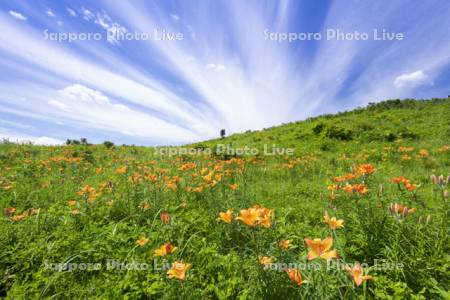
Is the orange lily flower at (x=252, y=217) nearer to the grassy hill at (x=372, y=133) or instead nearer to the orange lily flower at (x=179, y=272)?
the orange lily flower at (x=179, y=272)

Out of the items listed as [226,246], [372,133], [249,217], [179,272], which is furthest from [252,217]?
[372,133]

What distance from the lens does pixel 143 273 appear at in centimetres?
248

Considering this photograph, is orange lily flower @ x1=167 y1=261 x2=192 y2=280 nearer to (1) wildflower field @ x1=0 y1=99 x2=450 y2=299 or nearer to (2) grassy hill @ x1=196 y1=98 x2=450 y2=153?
(1) wildflower field @ x1=0 y1=99 x2=450 y2=299

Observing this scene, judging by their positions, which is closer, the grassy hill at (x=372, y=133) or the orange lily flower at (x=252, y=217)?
the orange lily flower at (x=252, y=217)

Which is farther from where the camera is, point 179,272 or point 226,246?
point 226,246

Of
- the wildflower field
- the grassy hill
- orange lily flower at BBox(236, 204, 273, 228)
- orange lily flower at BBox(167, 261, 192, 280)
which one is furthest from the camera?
the grassy hill

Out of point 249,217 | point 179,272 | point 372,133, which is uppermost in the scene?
point 372,133

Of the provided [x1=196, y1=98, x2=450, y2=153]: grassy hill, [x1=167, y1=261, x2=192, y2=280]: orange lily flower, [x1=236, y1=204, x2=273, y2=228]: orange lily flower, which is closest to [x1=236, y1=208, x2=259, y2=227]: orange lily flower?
[x1=236, y1=204, x2=273, y2=228]: orange lily flower

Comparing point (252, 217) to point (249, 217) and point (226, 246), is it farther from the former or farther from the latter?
point (226, 246)

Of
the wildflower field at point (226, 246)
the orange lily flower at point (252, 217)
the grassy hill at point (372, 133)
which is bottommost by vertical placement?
the wildflower field at point (226, 246)

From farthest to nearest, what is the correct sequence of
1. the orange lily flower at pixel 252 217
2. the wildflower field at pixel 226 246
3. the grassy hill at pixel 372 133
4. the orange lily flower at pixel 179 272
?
the grassy hill at pixel 372 133
the wildflower field at pixel 226 246
the orange lily flower at pixel 252 217
the orange lily flower at pixel 179 272

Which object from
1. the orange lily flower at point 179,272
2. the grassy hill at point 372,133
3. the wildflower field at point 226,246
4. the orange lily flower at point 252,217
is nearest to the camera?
the orange lily flower at point 179,272

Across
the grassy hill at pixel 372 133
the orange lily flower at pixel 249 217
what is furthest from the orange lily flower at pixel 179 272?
the grassy hill at pixel 372 133

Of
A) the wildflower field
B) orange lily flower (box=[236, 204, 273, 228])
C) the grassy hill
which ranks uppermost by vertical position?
the grassy hill
